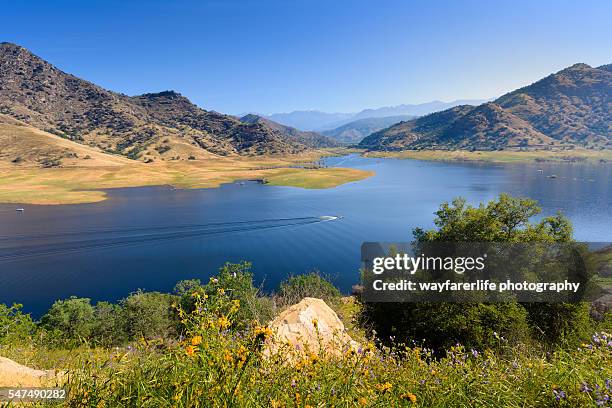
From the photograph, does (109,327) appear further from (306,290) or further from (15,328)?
(306,290)

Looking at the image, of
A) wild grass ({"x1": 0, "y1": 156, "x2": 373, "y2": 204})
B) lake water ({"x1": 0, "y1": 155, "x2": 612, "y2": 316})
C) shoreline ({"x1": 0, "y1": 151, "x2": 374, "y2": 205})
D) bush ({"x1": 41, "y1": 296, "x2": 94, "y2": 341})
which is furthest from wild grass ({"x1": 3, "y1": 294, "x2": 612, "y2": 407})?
wild grass ({"x1": 0, "y1": 156, "x2": 373, "y2": 204})

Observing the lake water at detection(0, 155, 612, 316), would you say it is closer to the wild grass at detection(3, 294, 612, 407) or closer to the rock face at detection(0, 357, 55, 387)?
the rock face at detection(0, 357, 55, 387)

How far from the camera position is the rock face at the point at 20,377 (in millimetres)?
5406

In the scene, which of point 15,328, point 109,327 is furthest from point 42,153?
point 15,328

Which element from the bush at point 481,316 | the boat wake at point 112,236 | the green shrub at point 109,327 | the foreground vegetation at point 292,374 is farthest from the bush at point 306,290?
the boat wake at point 112,236

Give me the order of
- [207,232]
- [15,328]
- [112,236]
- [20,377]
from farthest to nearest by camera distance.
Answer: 1. [207,232]
2. [112,236]
3. [15,328]
4. [20,377]

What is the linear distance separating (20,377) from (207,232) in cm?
6345

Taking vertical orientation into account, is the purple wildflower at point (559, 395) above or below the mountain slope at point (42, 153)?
below

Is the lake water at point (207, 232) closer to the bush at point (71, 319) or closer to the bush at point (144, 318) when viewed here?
the bush at point (71, 319)

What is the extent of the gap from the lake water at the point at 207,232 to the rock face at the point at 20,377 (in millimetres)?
32947

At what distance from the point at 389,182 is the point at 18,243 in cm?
11366

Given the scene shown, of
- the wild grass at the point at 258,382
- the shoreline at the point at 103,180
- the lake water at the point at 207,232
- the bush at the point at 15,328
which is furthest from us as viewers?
the shoreline at the point at 103,180

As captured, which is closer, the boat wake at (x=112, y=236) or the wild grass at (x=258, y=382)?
the wild grass at (x=258, y=382)

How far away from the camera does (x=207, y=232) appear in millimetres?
67375
